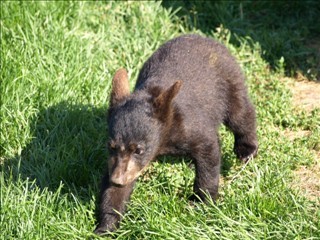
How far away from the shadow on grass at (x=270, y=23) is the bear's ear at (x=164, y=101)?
281 cm

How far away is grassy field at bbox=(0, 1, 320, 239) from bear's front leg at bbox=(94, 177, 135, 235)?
0.27 ft

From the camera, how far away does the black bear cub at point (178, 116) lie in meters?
5.78

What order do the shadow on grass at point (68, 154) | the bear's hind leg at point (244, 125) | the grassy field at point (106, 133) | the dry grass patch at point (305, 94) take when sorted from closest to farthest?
the grassy field at point (106, 133)
the shadow on grass at point (68, 154)
the bear's hind leg at point (244, 125)
the dry grass patch at point (305, 94)

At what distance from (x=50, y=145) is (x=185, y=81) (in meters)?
1.45

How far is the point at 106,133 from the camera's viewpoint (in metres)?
7.14

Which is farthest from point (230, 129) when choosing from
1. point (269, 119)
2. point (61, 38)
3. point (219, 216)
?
point (61, 38)

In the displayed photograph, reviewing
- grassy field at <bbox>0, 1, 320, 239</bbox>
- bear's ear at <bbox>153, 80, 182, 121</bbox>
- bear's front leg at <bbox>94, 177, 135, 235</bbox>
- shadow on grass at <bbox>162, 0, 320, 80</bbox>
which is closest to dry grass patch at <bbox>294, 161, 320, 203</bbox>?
grassy field at <bbox>0, 1, 320, 239</bbox>

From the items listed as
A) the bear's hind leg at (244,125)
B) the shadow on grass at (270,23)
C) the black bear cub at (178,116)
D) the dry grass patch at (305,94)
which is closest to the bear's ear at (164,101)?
the black bear cub at (178,116)

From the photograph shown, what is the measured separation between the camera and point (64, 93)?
7566 millimetres

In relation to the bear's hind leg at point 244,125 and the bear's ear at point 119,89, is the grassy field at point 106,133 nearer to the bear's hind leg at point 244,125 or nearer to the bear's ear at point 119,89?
the bear's hind leg at point 244,125

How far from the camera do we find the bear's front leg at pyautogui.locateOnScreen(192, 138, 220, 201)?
20.1 ft

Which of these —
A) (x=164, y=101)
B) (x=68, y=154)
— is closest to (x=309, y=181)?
(x=164, y=101)

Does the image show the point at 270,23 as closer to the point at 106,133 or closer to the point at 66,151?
the point at 106,133

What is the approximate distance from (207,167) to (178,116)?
46 cm
